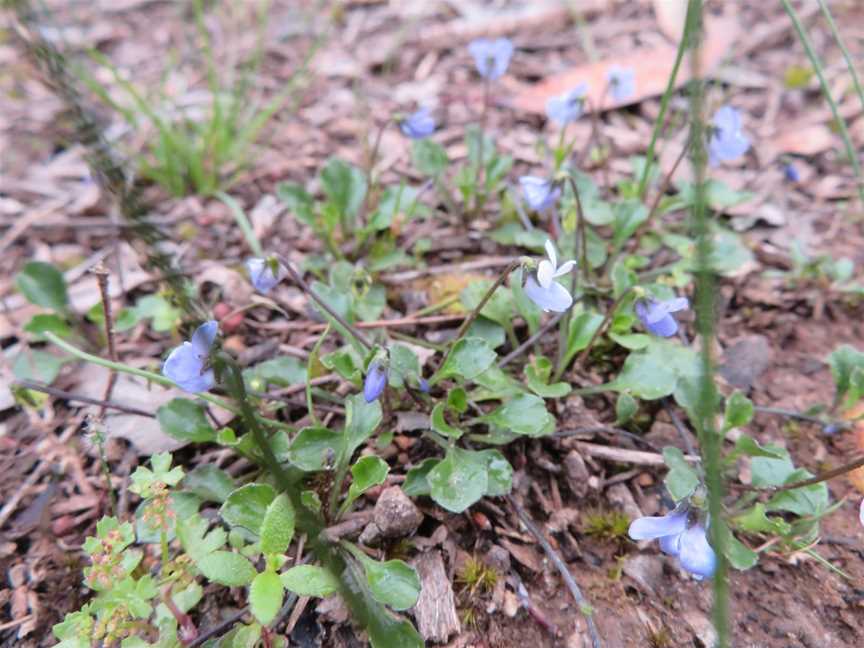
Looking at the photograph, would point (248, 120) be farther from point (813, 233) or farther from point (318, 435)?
point (813, 233)

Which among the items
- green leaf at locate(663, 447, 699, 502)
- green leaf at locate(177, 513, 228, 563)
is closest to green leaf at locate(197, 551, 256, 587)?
green leaf at locate(177, 513, 228, 563)

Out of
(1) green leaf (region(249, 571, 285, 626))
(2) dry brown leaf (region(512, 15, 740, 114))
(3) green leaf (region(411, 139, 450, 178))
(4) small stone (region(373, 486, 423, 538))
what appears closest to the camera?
(1) green leaf (region(249, 571, 285, 626))

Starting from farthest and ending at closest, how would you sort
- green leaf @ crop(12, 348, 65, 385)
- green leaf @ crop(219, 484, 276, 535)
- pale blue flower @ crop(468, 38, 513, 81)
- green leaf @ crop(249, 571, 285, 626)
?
pale blue flower @ crop(468, 38, 513, 81) < green leaf @ crop(12, 348, 65, 385) < green leaf @ crop(219, 484, 276, 535) < green leaf @ crop(249, 571, 285, 626)

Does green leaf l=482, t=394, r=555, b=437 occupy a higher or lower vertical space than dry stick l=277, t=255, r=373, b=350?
lower

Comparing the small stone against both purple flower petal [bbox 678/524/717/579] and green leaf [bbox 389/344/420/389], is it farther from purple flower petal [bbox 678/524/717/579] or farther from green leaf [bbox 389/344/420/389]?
purple flower petal [bbox 678/524/717/579]

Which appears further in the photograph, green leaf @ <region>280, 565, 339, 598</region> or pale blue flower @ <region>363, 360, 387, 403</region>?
pale blue flower @ <region>363, 360, 387, 403</region>

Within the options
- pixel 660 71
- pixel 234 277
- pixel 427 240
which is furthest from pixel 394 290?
pixel 660 71
